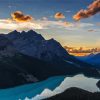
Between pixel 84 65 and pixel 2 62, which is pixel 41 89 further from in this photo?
pixel 2 62

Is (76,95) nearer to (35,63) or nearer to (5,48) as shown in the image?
(35,63)

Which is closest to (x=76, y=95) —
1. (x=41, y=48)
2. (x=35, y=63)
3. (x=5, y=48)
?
(x=35, y=63)

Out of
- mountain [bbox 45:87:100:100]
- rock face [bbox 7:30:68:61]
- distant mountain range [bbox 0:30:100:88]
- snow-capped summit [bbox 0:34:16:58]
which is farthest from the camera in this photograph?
snow-capped summit [bbox 0:34:16:58]

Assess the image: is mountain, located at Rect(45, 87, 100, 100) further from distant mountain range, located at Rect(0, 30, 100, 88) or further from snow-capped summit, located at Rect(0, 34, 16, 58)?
snow-capped summit, located at Rect(0, 34, 16, 58)

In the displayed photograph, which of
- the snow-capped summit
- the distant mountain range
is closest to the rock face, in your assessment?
the distant mountain range

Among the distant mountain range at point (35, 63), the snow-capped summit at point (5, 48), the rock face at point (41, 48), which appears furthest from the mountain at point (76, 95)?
the snow-capped summit at point (5, 48)
